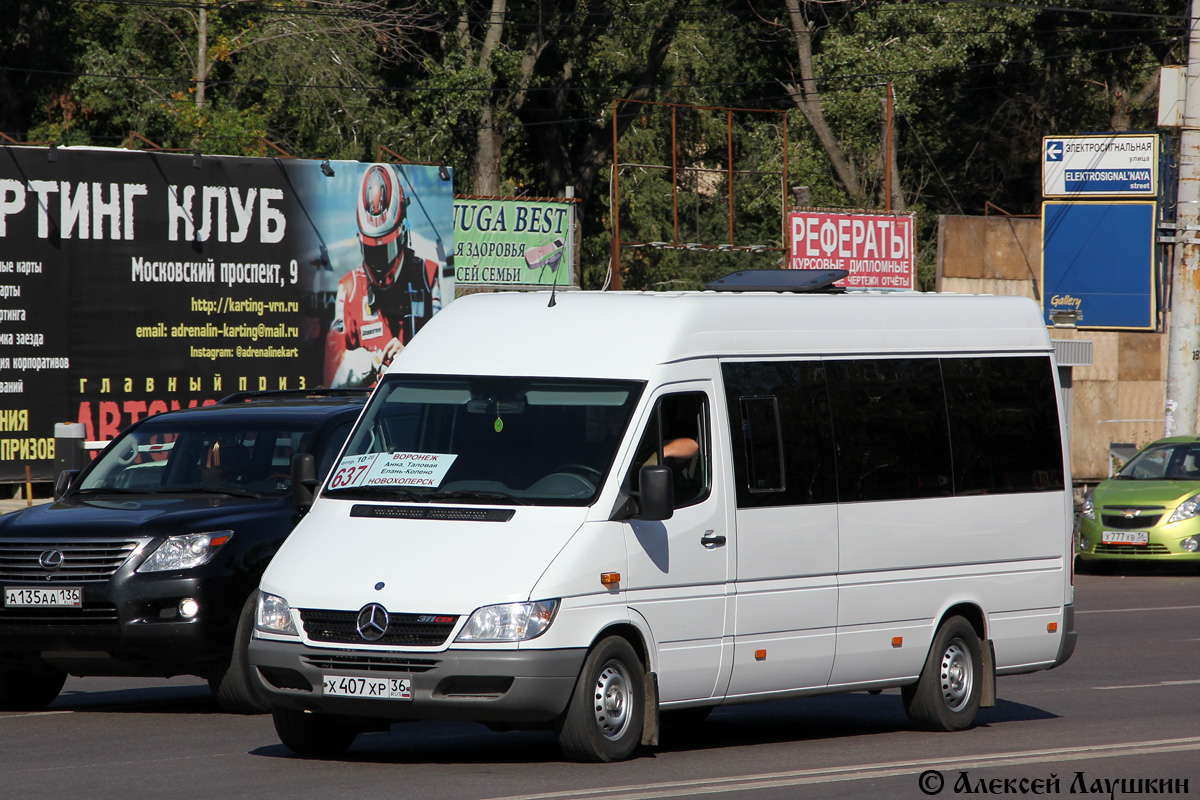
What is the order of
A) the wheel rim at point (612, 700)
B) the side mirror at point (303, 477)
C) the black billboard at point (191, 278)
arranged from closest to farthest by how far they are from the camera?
the wheel rim at point (612, 700)
the side mirror at point (303, 477)
the black billboard at point (191, 278)

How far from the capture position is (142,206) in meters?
26.2

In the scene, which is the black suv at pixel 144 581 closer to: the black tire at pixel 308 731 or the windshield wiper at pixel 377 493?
the windshield wiper at pixel 377 493

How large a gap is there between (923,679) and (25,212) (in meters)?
18.2

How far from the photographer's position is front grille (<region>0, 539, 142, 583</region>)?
9.91 metres

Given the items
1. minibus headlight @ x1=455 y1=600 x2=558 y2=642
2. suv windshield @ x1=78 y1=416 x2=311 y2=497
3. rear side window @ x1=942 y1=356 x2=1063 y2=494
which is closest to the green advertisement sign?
suv windshield @ x1=78 y1=416 x2=311 y2=497

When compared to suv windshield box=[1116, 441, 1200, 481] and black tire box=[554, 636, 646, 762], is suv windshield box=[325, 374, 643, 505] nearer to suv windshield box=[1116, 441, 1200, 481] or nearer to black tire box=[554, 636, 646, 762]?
black tire box=[554, 636, 646, 762]

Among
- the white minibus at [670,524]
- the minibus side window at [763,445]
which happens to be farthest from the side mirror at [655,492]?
the minibus side window at [763,445]

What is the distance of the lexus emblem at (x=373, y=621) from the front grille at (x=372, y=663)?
0.10m

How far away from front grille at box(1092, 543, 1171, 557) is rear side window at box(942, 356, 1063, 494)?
35.8ft

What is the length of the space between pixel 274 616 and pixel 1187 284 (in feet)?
64.5

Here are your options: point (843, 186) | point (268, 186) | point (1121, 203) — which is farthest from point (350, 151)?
point (1121, 203)

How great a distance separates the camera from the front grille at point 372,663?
7980 millimetres

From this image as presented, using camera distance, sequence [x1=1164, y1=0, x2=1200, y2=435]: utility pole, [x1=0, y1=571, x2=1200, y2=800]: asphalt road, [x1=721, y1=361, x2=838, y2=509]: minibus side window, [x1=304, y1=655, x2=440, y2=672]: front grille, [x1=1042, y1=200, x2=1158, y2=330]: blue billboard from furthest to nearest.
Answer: [x1=1042, y1=200, x2=1158, y2=330]: blue billboard → [x1=1164, y1=0, x2=1200, y2=435]: utility pole → [x1=721, y1=361, x2=838, y2=509]: minibus side window → [x1=304, y1=655, x2=440, y2=672]: front grille → [x1=0, y1=571, x2=1200, y2=800]: asphalt road

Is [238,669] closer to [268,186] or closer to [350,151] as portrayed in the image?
[268,186]
